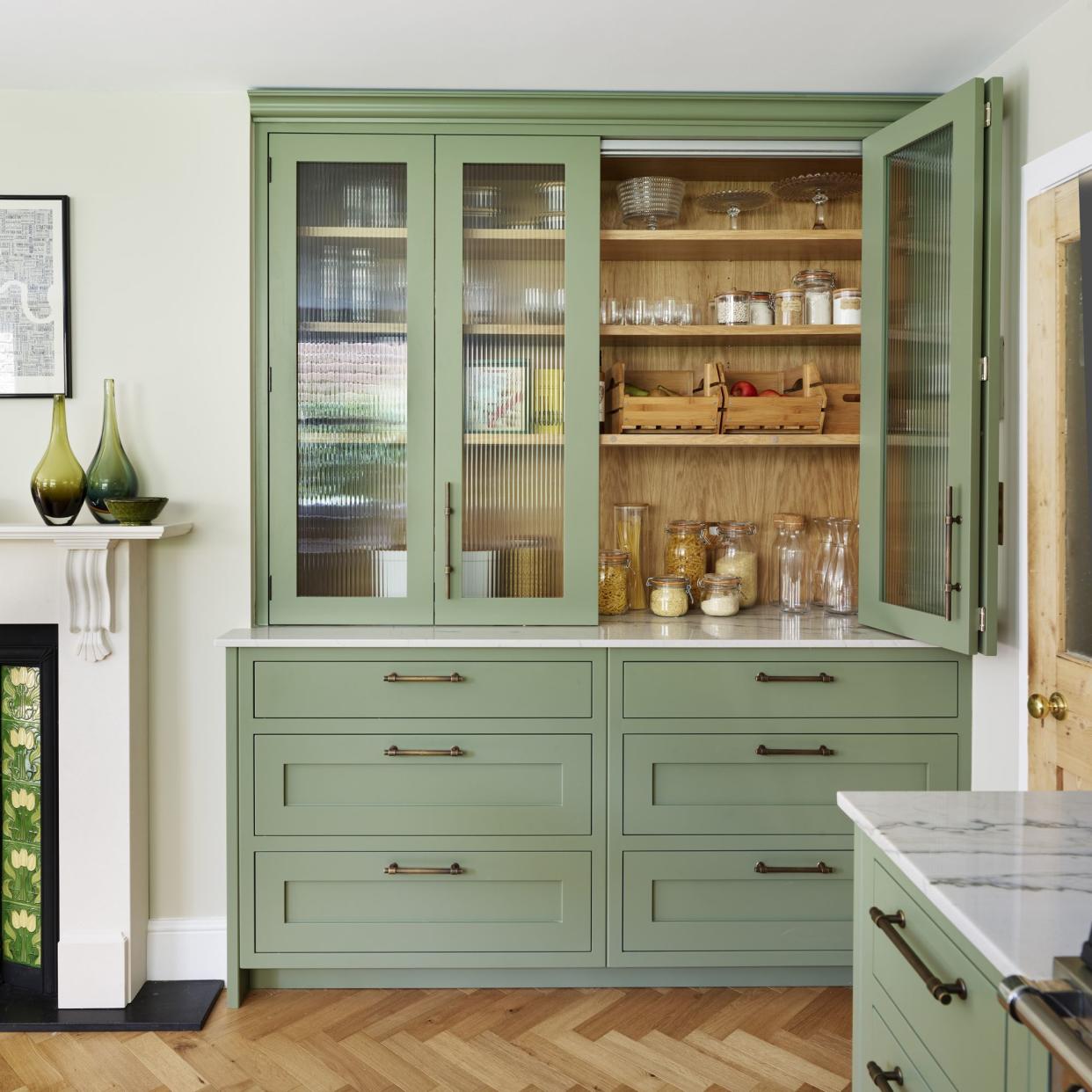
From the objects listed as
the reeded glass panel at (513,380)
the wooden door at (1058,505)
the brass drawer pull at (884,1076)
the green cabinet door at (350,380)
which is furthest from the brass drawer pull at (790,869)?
the brass drawer pull at (884,1076)

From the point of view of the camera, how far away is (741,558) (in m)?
3.06

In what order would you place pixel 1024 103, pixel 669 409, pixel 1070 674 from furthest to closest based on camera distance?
pixel 669 409 → pixel 1024 103 → pixel 1070 674

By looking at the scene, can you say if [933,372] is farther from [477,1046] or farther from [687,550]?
[477,1046]

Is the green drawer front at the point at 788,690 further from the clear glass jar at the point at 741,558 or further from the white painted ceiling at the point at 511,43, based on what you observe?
the white painted ceiling at the point at 511,43

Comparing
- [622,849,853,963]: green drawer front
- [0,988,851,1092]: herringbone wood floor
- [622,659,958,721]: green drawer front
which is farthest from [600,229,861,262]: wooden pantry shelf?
[0,988,851,1092]: herringbone wood floor

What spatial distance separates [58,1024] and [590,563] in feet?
6.01

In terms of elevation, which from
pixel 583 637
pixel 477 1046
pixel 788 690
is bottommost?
pixel 477 1046

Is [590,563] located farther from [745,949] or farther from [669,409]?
[745,949]

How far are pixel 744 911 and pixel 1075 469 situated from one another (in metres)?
1.39

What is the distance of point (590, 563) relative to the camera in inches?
109

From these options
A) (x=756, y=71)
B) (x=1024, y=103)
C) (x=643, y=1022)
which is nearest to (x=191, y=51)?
(x=756, y=71)

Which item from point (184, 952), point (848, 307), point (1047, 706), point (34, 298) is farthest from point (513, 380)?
point (184, 952)

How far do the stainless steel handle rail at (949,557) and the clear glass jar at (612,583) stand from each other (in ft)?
3.02

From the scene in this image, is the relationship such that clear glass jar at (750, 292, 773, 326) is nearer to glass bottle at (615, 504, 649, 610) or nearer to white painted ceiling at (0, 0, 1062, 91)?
white painted ceiling at (0, 0, 1062, 91)
